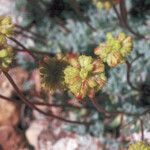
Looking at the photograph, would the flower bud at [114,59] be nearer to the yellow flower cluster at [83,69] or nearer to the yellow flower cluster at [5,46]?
the yellow flower cluster at [83,69]

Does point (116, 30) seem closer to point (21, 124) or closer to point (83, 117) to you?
point (83, 117)

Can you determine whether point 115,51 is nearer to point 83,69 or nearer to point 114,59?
point 114,59

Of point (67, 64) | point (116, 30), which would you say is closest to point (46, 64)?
point (67, 64)

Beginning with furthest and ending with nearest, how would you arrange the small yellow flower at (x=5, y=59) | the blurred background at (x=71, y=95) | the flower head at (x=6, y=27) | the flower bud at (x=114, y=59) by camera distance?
the blurred background at (x=71, y=95), the flower bud at (x=114, y=59), the flower head at (x=6, y=27), the small yellow flower at (x=5, y=59)

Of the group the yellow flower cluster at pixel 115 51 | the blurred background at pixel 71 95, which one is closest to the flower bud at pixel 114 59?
the yellow flower cluster at pixel 115 51

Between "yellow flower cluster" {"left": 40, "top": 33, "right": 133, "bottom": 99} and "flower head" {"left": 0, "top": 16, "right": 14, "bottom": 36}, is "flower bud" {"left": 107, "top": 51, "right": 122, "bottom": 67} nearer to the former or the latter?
"yellow flower cluster" {"left": 40, "top": 33, "right": 133, "bottom": 99}

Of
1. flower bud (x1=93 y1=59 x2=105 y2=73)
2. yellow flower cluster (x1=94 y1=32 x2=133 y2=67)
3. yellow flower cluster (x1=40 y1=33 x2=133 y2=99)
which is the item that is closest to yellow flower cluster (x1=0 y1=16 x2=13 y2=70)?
yellow flower cluster (x1=40 y1=33 x2=133 y2=99)
